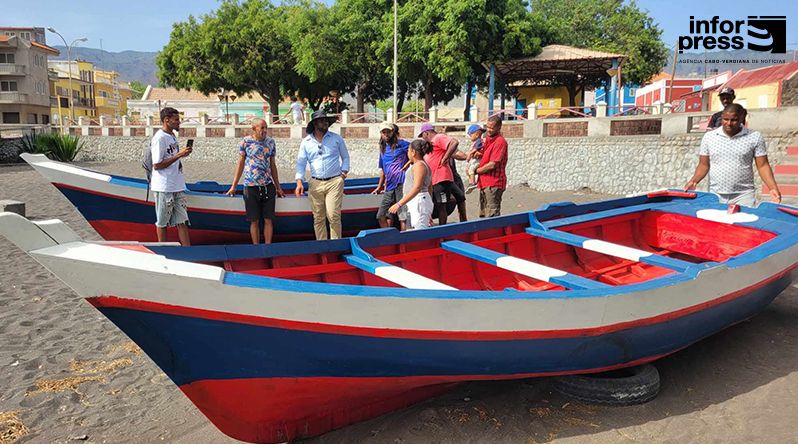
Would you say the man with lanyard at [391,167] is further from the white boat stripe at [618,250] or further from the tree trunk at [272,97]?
the tree trunk at [272,97]

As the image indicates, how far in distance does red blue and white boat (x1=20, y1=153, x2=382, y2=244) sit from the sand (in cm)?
228

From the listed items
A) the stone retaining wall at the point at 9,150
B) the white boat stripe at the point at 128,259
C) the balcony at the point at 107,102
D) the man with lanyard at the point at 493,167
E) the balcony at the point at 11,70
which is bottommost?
the white boat stripe at the point at 128,259

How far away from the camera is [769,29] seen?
20516 millimetres

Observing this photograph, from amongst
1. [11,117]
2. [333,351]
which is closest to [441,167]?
[333,351]

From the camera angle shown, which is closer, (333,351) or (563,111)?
(333,351)

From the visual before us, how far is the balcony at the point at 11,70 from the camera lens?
4588 centimetres

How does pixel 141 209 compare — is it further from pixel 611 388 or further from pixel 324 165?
pixel 611 388

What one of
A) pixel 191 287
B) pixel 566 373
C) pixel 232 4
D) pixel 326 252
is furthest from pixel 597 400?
pixel 232 4

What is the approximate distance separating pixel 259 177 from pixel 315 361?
385cm

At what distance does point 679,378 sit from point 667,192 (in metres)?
3.15

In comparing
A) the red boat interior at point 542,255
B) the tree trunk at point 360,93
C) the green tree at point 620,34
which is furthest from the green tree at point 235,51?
the red boat interior at point 542,255

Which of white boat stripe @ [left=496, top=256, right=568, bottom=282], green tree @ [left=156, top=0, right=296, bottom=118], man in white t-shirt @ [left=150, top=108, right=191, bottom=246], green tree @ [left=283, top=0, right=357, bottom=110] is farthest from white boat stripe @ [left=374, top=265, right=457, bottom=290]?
green tree @ [left=156, top=0, right=296, bottom=118]

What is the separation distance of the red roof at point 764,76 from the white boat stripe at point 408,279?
80.4 feet

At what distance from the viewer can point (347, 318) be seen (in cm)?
268
